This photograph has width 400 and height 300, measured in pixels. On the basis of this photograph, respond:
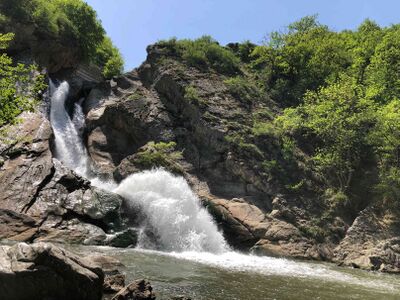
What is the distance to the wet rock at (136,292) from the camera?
11438 mm

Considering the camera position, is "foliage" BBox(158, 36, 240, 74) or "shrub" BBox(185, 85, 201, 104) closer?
"shrub" BBox(185, 85, 201, 104)

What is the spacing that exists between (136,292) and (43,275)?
8.64 ft

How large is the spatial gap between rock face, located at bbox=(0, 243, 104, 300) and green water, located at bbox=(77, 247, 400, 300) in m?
2.56

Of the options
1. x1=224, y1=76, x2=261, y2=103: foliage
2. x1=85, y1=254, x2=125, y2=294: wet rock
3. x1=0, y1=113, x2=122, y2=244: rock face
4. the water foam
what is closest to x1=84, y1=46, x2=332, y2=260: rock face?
x1=224, y1=76, x2=261, y2=103: foliage

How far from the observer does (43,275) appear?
1037cm

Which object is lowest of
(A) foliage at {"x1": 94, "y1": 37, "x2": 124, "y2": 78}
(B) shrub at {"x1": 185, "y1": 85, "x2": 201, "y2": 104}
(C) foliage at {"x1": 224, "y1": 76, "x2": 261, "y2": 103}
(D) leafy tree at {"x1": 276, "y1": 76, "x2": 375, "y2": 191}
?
(D) leafy tree at {"x1": 276, "y1": 76, "x2": 375, "y2": 191}

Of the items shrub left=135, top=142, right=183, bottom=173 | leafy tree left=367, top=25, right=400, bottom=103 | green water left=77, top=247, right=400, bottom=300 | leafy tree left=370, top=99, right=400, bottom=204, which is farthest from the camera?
leafy tree left=367, top=25, right=400, bottom=103

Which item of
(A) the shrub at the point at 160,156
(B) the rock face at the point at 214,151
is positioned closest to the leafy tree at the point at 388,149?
(B) the rock face at the point at 214,151

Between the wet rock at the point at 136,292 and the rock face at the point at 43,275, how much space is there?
0.67 m

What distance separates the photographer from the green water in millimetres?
14445

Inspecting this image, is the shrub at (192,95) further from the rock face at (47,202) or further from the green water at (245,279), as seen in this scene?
the green water at (245,279)

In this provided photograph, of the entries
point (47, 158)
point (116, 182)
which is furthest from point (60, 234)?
point (116, 182)

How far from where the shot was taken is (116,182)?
104 ft

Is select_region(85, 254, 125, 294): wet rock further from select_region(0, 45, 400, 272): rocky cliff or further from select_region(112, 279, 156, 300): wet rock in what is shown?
select_region(0, 45, 400, 272): rocky cliff
